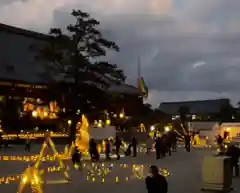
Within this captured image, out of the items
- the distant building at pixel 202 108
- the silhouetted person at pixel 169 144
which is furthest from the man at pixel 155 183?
the distant building at pixel 202 108

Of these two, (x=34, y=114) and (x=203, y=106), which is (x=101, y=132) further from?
(x=203, y=106)

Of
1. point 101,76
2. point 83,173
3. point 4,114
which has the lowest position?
point 83,173

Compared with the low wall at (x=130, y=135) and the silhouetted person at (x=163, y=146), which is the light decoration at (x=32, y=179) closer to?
the silhouetted person at (x=163, y=146)

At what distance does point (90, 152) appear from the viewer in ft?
81.4

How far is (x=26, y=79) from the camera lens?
47844 mm

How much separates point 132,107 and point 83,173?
128ft

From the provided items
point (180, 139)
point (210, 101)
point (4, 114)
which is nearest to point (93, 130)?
point (4, 114)

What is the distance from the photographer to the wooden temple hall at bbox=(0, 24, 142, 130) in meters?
43.3

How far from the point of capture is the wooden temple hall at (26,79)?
142 feet

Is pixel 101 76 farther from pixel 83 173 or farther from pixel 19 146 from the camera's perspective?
pixel 83 173

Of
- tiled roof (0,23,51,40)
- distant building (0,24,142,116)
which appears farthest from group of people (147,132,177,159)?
tiled roof (0,23,51,40)

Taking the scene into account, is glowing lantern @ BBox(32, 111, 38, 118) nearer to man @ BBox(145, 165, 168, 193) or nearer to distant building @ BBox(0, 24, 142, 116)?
distant building @ BBox(0, 24, 142, 116)

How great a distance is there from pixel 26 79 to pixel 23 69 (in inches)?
88.4

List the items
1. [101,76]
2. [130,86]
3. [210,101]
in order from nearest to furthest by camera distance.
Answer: [101,76] < [130,86] < [210,101]
